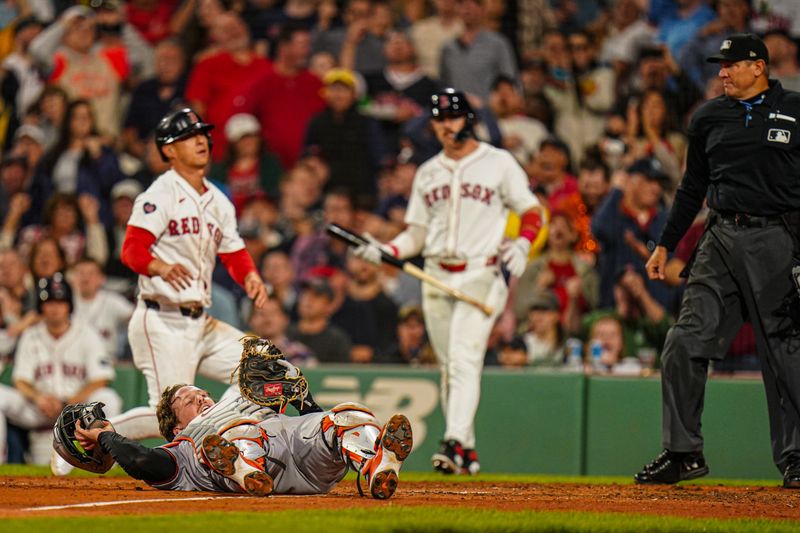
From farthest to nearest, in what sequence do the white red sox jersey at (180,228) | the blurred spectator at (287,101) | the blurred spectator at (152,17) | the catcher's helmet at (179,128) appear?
the blurred spectator at (152,17), the blurred spectator at (287,101), the catcher's helmet at (179,128), the white red sox jersey at (180,228)

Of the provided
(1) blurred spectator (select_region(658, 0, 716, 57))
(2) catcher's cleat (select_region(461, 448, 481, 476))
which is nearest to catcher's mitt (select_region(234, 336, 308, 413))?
(2) catcher's cleat (select_region(461, 448, 481, 476))

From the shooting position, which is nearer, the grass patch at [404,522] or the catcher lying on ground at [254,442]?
the grass patch at [404,522]

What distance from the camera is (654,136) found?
36.8 feet

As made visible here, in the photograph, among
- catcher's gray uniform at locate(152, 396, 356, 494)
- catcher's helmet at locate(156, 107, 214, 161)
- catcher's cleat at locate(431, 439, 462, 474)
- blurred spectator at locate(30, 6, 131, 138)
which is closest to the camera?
catcher's gray uniform at locate(152, 396, 356, 494)

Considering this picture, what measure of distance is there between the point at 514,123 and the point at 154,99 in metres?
3.95

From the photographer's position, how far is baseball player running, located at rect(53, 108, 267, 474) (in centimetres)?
701

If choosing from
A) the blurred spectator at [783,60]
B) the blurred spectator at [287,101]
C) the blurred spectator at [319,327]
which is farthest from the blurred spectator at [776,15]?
the blurred spectator at [319,327]

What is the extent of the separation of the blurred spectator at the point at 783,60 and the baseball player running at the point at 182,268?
5747 mm

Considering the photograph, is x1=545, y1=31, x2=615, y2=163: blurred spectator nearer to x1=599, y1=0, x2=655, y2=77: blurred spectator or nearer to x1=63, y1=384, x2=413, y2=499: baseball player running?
x1=599, y1=0, x2=655, y2=77: blurred spectator

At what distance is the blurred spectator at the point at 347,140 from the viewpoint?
12.6 m

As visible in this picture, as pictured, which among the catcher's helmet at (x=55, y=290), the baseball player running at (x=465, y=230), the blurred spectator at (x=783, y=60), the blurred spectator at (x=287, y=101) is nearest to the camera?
the baseball player running at (x=465, y=230)

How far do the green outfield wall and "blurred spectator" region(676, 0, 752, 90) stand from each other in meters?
3.45

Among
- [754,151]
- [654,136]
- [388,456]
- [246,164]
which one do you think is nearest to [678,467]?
[754,151]

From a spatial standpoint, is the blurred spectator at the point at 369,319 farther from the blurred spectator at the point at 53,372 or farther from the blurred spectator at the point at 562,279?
the blurred spectator at the point at 53,372
